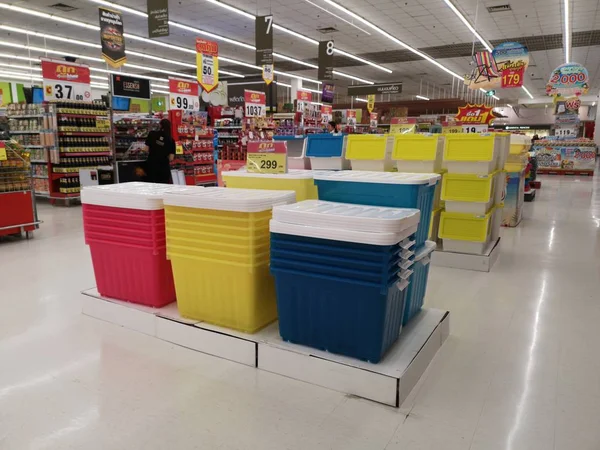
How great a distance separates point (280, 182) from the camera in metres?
3.01

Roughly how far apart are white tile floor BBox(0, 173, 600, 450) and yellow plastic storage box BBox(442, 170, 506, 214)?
108 cm

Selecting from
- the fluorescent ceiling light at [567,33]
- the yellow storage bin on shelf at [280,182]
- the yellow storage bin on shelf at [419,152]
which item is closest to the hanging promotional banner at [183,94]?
the yellow storage bin on shelf at [419,152]

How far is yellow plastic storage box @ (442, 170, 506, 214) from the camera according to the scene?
436 cm

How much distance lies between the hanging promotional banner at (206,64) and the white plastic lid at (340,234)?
941 cm

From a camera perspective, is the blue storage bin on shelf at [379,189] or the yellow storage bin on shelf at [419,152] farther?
the yellow storage bin on shelf at [419,152]

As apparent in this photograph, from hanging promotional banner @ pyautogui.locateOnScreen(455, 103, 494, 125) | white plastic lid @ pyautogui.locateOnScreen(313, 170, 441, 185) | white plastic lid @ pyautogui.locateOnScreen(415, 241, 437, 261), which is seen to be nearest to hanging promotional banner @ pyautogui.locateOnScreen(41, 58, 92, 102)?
hanging promotional banner @ pyautogui.locateOnScreen(455, 103, 494, 125)

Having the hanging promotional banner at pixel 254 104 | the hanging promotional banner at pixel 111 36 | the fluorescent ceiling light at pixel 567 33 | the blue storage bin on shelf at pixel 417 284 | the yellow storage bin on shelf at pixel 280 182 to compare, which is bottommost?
the blue storage bin on shelf at pixel 417 284

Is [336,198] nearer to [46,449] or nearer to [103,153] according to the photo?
[46,449]

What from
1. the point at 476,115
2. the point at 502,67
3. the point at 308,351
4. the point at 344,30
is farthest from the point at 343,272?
the point at 344,30

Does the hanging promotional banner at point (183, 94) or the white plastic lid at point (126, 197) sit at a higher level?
the hanging promotional banner at point (183, 94)

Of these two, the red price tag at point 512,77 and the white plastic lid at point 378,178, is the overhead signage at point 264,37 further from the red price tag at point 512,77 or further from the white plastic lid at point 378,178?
the white plastic lid at point 378,178

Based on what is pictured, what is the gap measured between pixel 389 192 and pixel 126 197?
1566 millimetres

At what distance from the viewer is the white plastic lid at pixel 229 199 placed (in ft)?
7.62

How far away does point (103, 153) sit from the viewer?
9.16 metres
